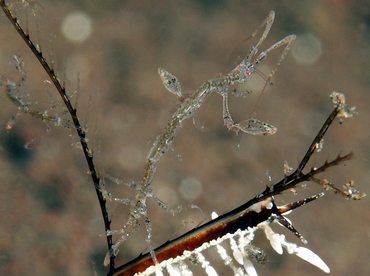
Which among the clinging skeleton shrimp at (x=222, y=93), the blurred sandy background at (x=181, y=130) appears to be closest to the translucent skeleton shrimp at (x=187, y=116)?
the clinging skeleton shrimp at (x=222, y=93)

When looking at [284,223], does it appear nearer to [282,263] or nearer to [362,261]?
[282,263]

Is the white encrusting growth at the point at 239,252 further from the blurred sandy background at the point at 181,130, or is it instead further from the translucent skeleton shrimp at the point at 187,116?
the blurred sandy background at the point at 181,130

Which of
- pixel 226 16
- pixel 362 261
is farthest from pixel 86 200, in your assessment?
pixel 362 261

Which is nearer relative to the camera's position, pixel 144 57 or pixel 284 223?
pixel 284 223

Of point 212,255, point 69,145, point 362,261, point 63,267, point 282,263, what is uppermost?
point 69,145

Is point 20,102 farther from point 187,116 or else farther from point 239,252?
point 239,252

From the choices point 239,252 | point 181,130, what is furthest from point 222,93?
point 239,252

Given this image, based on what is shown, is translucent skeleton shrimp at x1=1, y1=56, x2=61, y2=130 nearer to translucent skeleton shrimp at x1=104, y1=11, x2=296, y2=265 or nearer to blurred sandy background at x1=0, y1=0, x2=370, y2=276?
translucent skeleton shrimp at x1=104, y1=11, x2=296, y2=265
